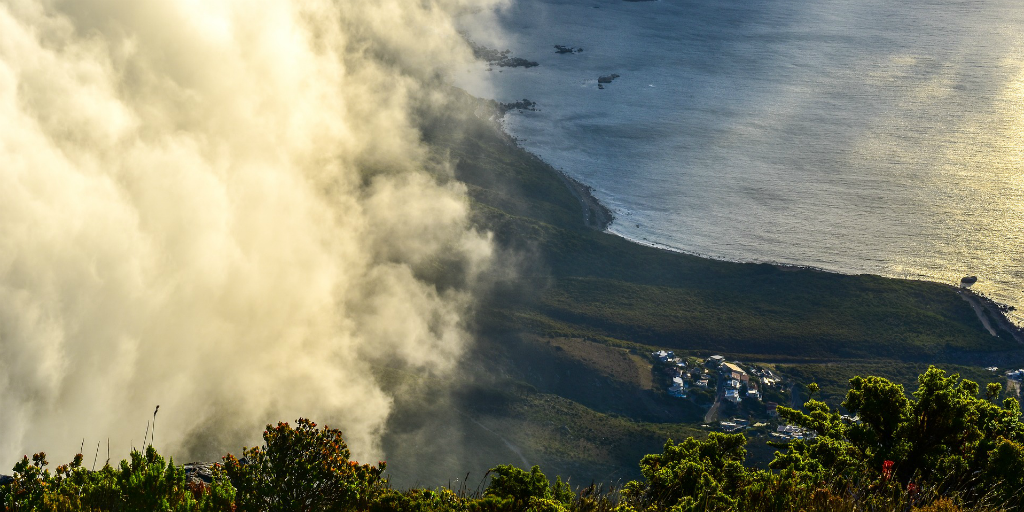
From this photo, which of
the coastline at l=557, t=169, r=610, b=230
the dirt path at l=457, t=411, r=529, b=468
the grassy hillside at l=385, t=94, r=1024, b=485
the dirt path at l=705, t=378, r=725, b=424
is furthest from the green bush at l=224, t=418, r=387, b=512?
the coastline at l=557, t=169, r=610, b=230

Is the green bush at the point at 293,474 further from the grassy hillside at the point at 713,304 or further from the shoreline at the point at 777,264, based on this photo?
the shoreline at the point at 777,264

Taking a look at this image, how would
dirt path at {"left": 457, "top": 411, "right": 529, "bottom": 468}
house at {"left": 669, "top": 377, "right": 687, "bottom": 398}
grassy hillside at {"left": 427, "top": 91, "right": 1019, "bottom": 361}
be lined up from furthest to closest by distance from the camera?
grassy hillside at {"left": 427, "top": 91, "right": 1019, "bottom": 361} < house at {"left": 669, "top": 377, "right": 687, "bottom": 398} < dirt path at {"left": 457, "top": 411, "right": 529, "bottom": 468}

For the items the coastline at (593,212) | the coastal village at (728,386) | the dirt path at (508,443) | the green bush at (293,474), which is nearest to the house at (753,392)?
the coastal village at (728,386)

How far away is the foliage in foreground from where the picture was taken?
32.2 meters

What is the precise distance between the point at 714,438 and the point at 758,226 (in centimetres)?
14061

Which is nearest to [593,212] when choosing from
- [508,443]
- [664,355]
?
[664,355]

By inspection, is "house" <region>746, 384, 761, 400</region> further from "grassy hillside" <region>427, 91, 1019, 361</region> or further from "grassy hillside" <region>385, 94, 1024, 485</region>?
"grassy hillside" <region>427, 91, 1019, 361</region>

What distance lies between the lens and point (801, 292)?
15688cm

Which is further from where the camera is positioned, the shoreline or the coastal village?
the shoreline

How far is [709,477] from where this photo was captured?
42281 mm

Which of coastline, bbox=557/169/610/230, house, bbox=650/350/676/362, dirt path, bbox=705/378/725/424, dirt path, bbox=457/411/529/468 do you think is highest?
coastline, bbox=557/169/610/230

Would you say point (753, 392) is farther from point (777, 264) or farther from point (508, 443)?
point (777, 264)

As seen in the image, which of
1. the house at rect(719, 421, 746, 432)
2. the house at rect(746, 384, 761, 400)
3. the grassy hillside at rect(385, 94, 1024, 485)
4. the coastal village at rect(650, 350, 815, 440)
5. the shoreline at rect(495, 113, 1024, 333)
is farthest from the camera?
the shoreline at rect(495, 113, 1024, 333)

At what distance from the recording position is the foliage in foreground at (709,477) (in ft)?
106
